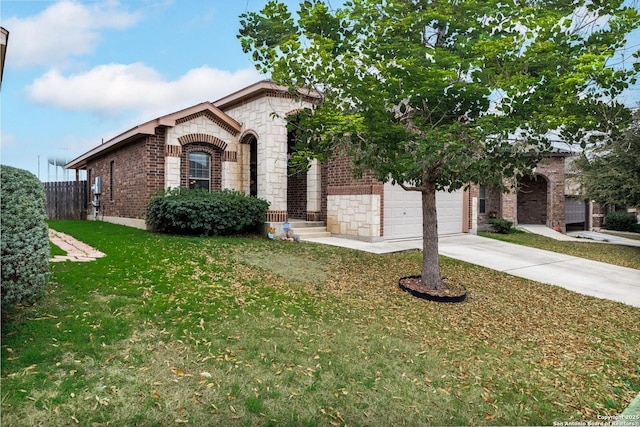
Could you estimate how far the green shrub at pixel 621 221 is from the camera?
76.8ft

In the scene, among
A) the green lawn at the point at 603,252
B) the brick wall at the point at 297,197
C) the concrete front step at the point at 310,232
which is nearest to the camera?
the green lawn at the point at 603,252

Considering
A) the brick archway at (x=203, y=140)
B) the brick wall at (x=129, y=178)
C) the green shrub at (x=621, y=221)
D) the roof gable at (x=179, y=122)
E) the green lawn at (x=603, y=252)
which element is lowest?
the green lawn at (x=603, y=252)

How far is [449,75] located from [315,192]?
890 centimetres

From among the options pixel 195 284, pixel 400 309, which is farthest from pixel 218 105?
pixel 400 309

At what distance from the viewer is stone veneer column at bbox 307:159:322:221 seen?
13680 millimetres

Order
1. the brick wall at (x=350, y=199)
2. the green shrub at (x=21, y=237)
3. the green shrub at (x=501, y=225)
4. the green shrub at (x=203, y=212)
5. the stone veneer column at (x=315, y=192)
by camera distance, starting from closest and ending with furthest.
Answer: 1. the green shrub at (x=21, y=237)
2. the green shrub at (x=203, y=212)
3. the brick wall at (x=350, y=199)
4. the stone veneer column at (x=315, y=192)
5. the green shrub at (x=501, y=225)

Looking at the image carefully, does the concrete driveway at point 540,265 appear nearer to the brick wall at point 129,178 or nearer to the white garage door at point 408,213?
the white garage door at point 408,213

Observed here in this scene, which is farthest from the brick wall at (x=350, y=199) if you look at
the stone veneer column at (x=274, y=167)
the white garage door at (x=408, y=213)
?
the stone veneer column at (x=274, y=167)

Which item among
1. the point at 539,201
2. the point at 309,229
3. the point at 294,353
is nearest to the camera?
the point at 294,353

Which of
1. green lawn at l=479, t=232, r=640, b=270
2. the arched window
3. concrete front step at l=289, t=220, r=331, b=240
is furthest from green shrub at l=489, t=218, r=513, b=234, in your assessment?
the arched window

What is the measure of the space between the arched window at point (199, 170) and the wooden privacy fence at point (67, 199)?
9.61 m

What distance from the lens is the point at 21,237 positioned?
3.61 m

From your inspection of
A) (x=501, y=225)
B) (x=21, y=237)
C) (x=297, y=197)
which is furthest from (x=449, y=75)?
(x=501, y=225)

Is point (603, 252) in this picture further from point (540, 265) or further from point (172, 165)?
point (172, 165)
